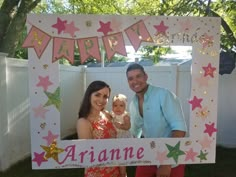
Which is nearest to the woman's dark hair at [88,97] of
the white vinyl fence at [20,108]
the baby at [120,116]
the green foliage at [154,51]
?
the baby at [120,116]

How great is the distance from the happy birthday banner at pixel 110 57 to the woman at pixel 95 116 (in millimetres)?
57

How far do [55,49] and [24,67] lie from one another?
9.39ft

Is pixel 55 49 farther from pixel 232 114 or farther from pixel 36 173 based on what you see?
pixel 232 114

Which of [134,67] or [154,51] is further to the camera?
[154,51]

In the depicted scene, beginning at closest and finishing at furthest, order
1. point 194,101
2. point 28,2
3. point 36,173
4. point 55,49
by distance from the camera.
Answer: point 55,49 → point 194,101 → point 36,173 → point 28,2

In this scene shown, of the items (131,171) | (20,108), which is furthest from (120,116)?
(20,108)

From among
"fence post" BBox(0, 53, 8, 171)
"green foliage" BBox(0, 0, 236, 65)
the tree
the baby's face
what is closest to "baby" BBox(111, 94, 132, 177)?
the baby's face

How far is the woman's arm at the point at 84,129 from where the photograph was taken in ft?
7.54

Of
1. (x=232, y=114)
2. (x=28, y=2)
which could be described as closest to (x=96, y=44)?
(x=232, y=114)

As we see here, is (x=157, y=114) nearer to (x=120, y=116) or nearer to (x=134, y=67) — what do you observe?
(x=120, y=116)

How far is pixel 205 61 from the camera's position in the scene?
2.38 m

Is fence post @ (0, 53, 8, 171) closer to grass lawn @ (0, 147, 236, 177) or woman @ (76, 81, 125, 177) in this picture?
grass lawn @ (0, 147, 236, 177)

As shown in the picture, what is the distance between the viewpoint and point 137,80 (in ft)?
7.86

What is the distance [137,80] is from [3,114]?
2.97 meters
